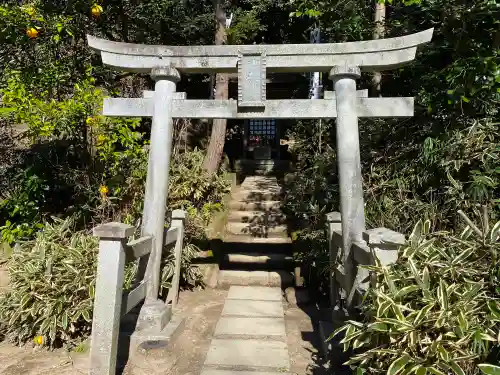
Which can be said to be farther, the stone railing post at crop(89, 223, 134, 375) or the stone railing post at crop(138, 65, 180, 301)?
the stone railing post at crop(138, 65, 180, 301)

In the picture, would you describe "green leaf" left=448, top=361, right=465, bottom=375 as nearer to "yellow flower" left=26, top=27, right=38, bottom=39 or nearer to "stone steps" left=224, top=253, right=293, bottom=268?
"stone steps" left=224, top=253, right=293, bottom=268

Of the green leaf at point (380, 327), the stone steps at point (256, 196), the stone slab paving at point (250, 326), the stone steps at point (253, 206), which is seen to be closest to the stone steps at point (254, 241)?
the stone steps at point (253, 206)

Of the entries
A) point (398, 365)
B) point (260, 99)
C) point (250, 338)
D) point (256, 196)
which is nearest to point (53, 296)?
point (250, 338)

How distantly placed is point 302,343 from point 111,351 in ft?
6.67

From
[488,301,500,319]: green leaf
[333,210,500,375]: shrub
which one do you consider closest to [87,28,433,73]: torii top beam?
[333,210,500,375]: shrub

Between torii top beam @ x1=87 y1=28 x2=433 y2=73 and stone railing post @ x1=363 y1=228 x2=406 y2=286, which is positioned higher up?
torii top beam @ x1=87 y1=28 x2=433 y2=73

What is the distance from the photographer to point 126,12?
28.5 feet

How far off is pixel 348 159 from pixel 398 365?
217 centimetres

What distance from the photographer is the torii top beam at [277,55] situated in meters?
4.02

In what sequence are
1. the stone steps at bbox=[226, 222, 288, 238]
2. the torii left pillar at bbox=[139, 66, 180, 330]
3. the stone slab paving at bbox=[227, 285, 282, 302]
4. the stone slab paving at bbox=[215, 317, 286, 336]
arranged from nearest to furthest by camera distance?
the torii left pillar at bbox=[139, 66, 180, 330], the stone slab paving at bbox=[215, 317, 286, 336], the stone slab paving at bbox=[227, 285, 282, 302], the stone steps at bbox=[226, 222, 288, 238]

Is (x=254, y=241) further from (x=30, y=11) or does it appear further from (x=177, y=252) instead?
(x=30, y=11)

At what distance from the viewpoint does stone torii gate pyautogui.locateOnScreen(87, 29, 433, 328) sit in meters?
3.96

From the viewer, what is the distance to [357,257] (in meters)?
3.46

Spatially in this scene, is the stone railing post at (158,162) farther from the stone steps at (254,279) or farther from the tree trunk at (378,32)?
the tree trunk at (378,32)
